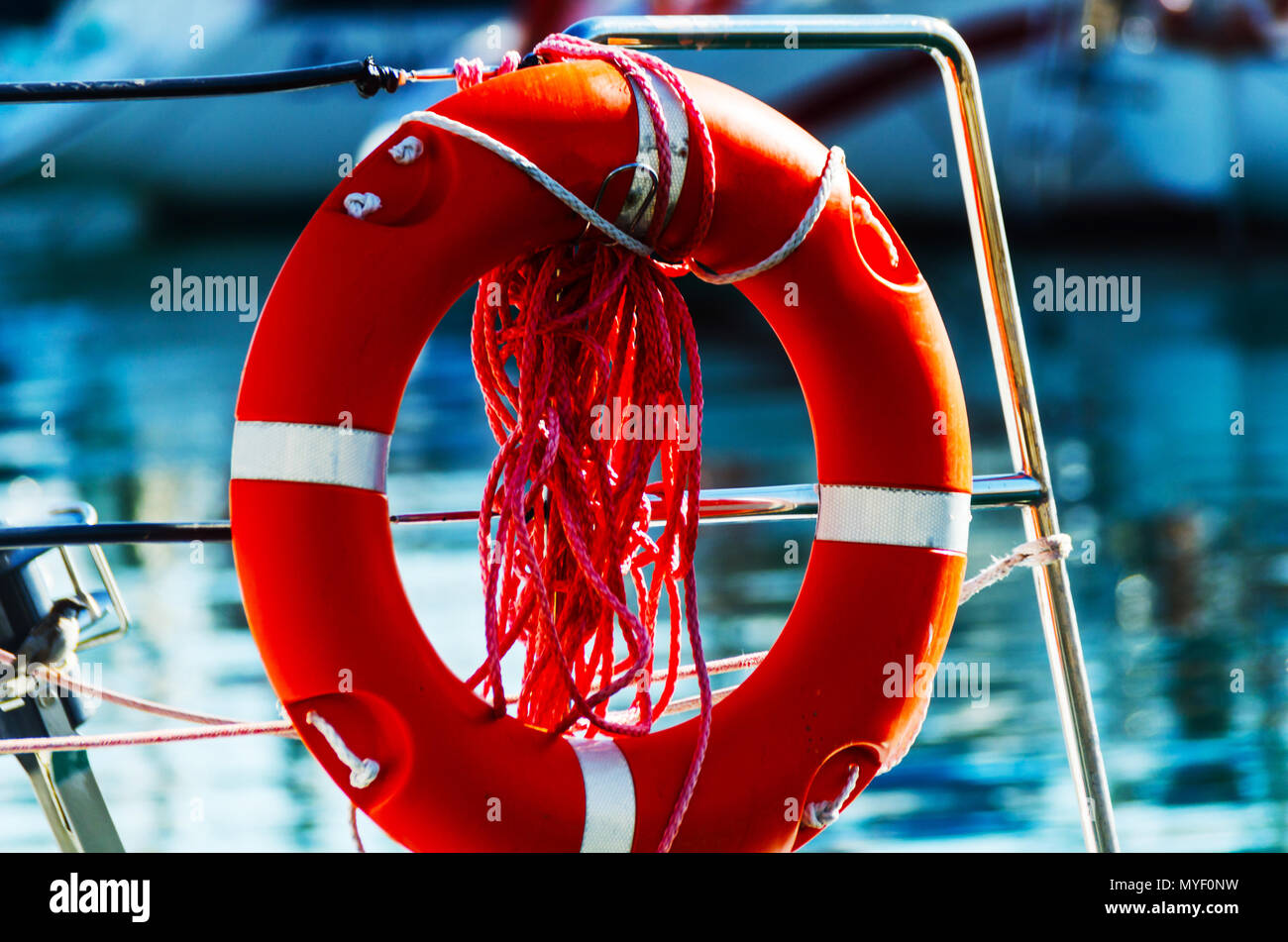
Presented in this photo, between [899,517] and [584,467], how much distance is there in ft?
0.82

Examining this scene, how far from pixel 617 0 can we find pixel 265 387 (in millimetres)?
8430

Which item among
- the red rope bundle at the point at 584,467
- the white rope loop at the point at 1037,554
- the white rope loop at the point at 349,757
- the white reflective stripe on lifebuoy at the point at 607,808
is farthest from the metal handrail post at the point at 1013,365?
the white rope loop at the point at 349,757

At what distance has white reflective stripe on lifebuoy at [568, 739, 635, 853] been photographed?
1010 mm

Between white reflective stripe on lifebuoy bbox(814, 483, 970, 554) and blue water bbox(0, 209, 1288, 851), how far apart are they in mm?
947

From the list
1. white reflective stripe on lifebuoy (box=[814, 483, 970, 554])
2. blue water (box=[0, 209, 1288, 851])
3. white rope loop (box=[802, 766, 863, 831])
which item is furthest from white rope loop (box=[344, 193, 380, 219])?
blue water (box=[0, 209, 1288, 851])

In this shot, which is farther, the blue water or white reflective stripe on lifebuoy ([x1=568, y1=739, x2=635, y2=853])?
the blue water

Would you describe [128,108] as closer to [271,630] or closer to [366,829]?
[366,829]

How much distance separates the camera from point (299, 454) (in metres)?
0.97

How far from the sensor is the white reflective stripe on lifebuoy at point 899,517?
1092 mm

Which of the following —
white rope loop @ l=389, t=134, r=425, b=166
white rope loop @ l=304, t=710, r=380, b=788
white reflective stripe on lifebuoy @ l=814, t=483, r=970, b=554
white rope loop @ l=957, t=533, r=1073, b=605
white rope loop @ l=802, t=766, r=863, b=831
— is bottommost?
white rope loop @ l=802, t=766, r=863, b=831

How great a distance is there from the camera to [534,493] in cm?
111

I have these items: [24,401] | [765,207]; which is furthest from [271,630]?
[24,401]

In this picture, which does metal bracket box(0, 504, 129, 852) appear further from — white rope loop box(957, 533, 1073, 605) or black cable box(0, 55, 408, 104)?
white rope loop box(957, 533, 1073, 605)

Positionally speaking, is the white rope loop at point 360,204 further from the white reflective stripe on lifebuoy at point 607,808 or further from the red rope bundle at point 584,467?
the white reflective stripe on lifebuoy at point 607,808
